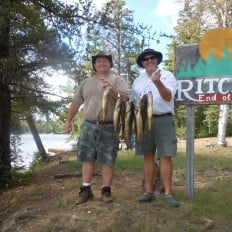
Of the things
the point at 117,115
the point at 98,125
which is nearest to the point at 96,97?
the point at 98,125

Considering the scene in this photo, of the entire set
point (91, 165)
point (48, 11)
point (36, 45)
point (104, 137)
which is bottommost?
point (91, 165)

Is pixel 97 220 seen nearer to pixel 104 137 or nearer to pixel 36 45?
pixel 104 137

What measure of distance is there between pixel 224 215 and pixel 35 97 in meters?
5.51

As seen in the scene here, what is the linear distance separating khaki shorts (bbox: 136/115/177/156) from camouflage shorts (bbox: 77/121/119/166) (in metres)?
0.38

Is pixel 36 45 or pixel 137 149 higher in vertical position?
pixel 36 45

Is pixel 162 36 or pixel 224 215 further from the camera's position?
pixel 162 36

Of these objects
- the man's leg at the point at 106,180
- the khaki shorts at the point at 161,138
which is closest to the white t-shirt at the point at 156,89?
the khaki shorts at the point at 161,138

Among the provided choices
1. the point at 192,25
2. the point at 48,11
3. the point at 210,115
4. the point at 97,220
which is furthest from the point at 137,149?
the point at 210,115

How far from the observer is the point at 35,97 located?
31.4 feet

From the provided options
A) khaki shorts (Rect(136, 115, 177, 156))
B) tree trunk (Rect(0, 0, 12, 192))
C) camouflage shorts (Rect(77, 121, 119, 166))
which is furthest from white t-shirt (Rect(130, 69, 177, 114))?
tree trunk (Rect(0, 0, 12, 192))

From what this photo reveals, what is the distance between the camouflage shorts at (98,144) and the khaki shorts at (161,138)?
1.23 feet

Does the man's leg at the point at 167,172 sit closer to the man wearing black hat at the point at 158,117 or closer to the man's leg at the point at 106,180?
the man wearing black hat at the point at 158,117

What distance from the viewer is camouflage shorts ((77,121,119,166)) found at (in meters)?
5.64

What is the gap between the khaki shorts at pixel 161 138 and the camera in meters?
5.49
